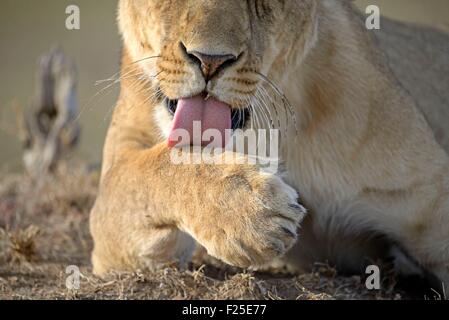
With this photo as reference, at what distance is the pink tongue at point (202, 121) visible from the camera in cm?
325

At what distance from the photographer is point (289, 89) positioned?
3922 mm

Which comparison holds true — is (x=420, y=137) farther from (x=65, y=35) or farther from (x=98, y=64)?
(x=65, y=35)

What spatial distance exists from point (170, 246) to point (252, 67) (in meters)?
0.78

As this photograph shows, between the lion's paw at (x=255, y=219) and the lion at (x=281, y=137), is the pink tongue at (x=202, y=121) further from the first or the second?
the lion's paw at (x=255, y=219)

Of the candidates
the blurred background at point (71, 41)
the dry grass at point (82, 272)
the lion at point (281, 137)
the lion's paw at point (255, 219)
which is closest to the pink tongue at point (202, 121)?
the lion at point (281, 137)

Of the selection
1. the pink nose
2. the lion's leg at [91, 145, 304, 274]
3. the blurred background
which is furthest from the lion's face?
the blurred background

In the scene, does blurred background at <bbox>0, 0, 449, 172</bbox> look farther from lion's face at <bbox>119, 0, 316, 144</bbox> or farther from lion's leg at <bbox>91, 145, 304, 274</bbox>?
lion's face at <bbox>119, 0, 316, 144</bbox>

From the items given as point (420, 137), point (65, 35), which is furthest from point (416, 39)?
point (65, 35)

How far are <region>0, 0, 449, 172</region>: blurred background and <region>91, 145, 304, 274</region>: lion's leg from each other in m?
6.37

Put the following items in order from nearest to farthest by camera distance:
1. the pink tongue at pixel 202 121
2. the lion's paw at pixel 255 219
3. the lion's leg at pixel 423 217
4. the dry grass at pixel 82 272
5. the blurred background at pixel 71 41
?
the lion's paw at pixel 255 219
the pink tongue at pixel 202 121
the dry grass at pixel 82 272
the lion's leg at pixel 423 217
the blurred background at pixel 71 41

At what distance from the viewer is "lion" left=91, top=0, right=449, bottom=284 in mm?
3262

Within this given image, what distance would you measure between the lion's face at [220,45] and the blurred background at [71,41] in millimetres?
6759

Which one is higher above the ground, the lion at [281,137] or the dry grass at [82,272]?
the lion at [281,137]

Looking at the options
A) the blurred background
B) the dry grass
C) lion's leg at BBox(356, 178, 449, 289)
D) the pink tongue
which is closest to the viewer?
the pink tongue
